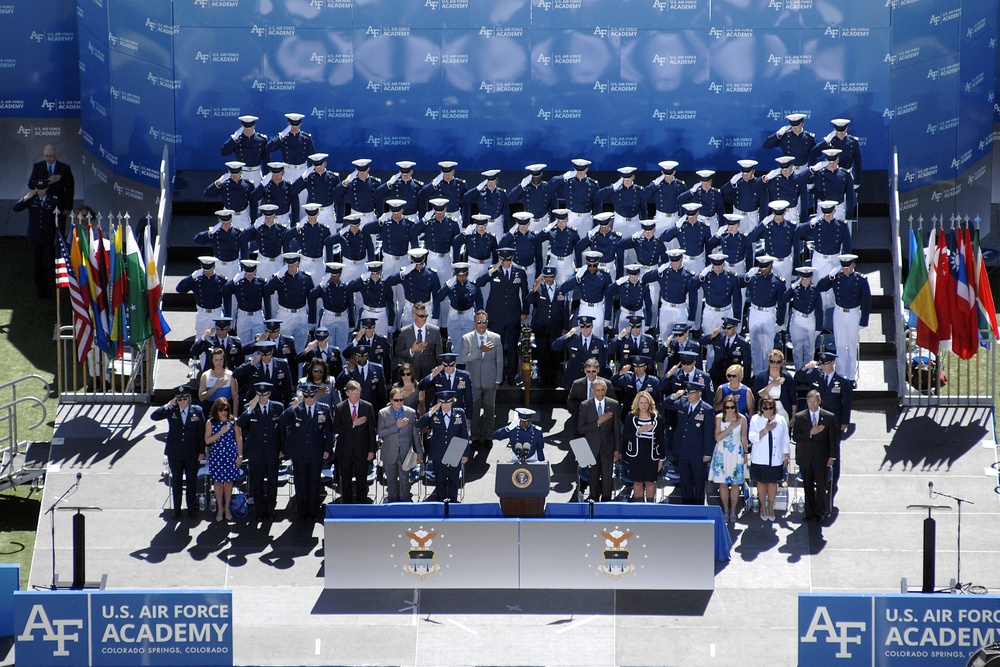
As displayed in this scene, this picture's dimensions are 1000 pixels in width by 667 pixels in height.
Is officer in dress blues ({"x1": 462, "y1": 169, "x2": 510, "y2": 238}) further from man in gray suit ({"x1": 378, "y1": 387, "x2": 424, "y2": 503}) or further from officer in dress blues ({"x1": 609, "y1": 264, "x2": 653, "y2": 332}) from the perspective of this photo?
man in gray suit ({"x1": 378, "y1": 387, "x2": 424, "y2": 503})

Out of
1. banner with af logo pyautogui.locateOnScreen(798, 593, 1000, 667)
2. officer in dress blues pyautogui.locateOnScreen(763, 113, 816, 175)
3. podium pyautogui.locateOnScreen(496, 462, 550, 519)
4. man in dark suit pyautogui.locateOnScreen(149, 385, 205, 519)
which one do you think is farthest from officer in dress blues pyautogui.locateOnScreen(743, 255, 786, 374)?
man in dark suit pyautogui.locateOnScreen(149, 385, 205, 519)

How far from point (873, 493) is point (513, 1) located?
1043cm

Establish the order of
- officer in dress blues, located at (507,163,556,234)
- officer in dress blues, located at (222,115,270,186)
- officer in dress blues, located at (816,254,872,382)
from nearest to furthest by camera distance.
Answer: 1. officer in dress blues, located at (816,254,872,382)
2. officer in dress blues, located at (507,163,556,234)
3. officer in dress blues, located at (222,115,270,186)

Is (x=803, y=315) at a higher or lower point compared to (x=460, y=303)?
lower

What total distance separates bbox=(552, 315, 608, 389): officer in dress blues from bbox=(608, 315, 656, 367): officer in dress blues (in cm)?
16

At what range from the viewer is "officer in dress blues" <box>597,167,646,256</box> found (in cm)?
2773

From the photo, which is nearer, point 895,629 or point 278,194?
point 895,629

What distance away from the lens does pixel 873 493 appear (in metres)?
23.8

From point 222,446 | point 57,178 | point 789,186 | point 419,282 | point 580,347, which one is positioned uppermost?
point 57,178

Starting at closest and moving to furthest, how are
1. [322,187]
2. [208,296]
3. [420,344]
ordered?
[420,344] < [208,296] < [322,187]

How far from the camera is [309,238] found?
26984 millimetres

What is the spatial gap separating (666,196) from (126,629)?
11353mm

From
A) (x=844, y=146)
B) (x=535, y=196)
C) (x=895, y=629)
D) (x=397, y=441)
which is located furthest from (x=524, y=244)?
(x=895, y=629)

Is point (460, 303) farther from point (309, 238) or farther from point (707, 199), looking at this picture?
point (707, 199)
